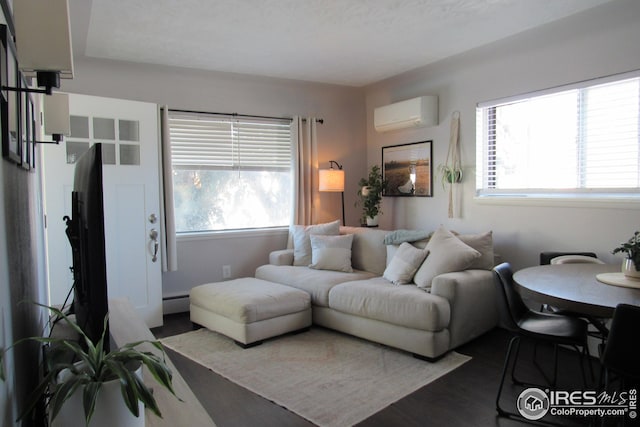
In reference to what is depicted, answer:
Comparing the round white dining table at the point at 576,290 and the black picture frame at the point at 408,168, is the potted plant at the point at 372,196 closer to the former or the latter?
the black picture frame at the point at 408,168

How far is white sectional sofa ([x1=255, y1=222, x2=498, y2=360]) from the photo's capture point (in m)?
3.13

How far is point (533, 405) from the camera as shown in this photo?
97.3 inches

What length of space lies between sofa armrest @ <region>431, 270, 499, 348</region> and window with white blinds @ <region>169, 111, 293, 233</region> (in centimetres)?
236

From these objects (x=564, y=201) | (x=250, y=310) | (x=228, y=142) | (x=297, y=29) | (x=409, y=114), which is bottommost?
(x=250, y=310)

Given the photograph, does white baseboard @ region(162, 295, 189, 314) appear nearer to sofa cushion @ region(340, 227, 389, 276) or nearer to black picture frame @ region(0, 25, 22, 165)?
sofa cushion @ region(340, 227, 389, 276)

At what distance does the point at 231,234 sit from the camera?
471 centimetres

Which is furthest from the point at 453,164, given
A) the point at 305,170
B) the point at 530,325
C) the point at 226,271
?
the point at 226,271

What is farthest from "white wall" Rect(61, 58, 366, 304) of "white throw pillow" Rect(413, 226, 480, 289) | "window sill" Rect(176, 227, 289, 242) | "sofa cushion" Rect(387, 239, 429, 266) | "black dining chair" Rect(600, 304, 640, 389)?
"black dining chair" Rect(600, 304, 640, 389)

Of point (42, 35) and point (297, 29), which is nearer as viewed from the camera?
point (42, 35)

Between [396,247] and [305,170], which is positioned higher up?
A: [305,170]

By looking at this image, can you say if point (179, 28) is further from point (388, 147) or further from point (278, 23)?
point (388, 147)

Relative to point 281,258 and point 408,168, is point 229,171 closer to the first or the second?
point 281,258

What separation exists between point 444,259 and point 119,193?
280 cm

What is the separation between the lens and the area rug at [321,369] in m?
2.51
